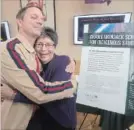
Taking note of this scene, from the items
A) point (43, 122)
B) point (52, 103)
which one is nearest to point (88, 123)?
point (43, 122)

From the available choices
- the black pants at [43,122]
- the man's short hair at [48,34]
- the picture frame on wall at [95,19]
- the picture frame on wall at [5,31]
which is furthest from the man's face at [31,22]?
the picture frame on wall at [5,31]

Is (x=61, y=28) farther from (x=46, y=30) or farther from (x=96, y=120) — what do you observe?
(x=46, y=30)

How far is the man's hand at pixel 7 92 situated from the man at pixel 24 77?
0.02 m

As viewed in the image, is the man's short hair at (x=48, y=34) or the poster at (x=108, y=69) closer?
the poster at (x=108, y=69)

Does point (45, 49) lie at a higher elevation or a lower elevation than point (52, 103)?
higher

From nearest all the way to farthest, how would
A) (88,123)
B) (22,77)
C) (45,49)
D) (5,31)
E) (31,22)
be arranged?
(22,77) → (31,22) → (45,49) → (88,123) → (5,31)

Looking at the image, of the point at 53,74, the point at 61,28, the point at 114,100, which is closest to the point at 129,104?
the point at 114,100

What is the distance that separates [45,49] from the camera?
152 cm

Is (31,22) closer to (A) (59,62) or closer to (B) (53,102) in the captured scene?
(A) (59,62)

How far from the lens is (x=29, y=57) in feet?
4.29

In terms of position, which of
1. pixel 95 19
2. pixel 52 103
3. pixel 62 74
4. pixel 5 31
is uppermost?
pixel 95 19

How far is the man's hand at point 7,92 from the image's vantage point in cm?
126

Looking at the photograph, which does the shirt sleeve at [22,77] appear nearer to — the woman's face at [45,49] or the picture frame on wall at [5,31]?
the woman's face at [45,49]

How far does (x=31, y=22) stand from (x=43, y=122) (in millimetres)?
620
